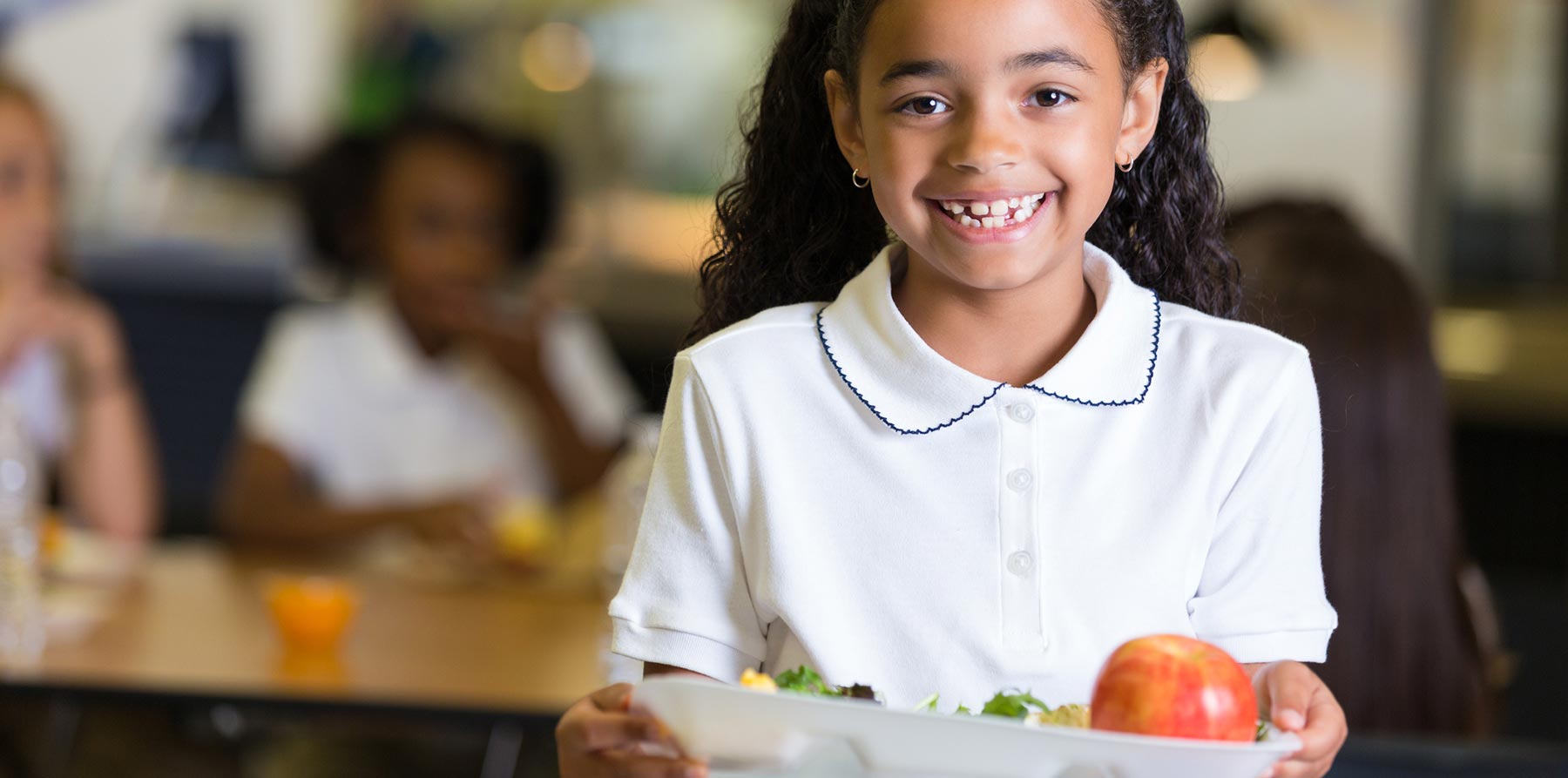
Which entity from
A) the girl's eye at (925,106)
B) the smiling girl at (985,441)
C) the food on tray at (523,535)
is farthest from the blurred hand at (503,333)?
the girl's eye at (925,106)

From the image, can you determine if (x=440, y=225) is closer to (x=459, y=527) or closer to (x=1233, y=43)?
(x=459, y=527)

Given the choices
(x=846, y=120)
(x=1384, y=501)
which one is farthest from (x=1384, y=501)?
(x=846, y=120)

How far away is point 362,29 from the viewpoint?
15.1 feet

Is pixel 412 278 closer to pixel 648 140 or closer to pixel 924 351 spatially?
pixel 648 140

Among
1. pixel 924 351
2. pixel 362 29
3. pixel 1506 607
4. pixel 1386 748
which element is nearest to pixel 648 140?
pixel 362 29

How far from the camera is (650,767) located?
0.86 metres

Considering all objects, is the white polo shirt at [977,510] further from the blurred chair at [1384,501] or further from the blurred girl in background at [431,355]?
the blurred girl in background at [431,355]

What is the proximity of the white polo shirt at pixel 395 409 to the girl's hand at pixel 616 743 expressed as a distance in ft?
6.55

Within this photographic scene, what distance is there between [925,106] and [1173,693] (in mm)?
321

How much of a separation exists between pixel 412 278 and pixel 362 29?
6.16 ft

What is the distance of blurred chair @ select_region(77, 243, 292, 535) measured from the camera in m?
4.38

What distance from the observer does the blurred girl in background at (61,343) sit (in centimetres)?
264

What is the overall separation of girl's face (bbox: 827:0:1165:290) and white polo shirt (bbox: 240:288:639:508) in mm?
2054

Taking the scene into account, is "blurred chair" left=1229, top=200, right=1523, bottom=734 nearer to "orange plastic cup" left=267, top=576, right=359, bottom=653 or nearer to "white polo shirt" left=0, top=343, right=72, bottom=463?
"orange plastic cup" left=267, top=576, right=359, bottom=653
